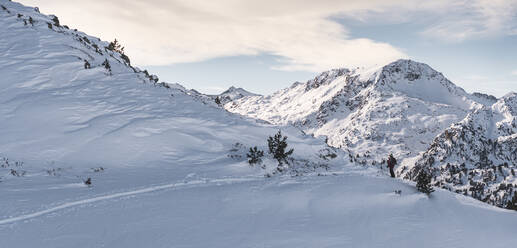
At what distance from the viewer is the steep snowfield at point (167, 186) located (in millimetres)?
8609

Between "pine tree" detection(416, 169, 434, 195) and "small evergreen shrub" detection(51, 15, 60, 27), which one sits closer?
"pine tree" detection(416, 169, 434, 195)

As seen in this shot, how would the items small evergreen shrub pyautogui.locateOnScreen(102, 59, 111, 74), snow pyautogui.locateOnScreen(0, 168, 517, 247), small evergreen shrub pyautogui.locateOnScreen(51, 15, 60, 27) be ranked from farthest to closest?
small evergreen shrub pyautogui.locateOnScreen(51, 15, 60, 27)
small evergreen shrub pyautogui.locateOnScreen(102, 59, 111, 74)
snow pyautogui.locateOnScreen(0, 168, 517, 247)

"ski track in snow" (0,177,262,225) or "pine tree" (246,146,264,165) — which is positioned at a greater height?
"pine tree" (246,146,264,165)

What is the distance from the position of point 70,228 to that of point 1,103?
1161cm

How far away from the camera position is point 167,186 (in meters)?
11.8

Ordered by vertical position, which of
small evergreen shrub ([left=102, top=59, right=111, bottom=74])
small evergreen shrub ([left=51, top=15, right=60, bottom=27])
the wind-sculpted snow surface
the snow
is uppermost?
small evergreen shrub ([left=51, top=15, right=60, bottom=27])

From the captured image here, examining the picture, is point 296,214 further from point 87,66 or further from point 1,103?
point 87,66

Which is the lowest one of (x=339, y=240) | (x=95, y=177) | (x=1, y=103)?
(x=339, y=240)

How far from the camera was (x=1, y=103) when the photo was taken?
52.7 feet

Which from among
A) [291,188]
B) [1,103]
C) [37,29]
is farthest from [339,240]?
[37,29]

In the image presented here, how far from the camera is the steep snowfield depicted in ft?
28.2

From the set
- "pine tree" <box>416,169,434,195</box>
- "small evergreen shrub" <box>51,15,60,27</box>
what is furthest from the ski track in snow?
"small evergreen shrub" <box>51,15,60,27</box>

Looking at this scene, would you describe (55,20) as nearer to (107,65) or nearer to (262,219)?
(107,65)

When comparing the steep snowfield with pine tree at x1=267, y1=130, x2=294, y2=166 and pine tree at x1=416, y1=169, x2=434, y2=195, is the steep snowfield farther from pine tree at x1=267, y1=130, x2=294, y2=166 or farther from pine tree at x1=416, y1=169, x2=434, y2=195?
pine tree at x1=267, y1=130, x2=294, y2=166
